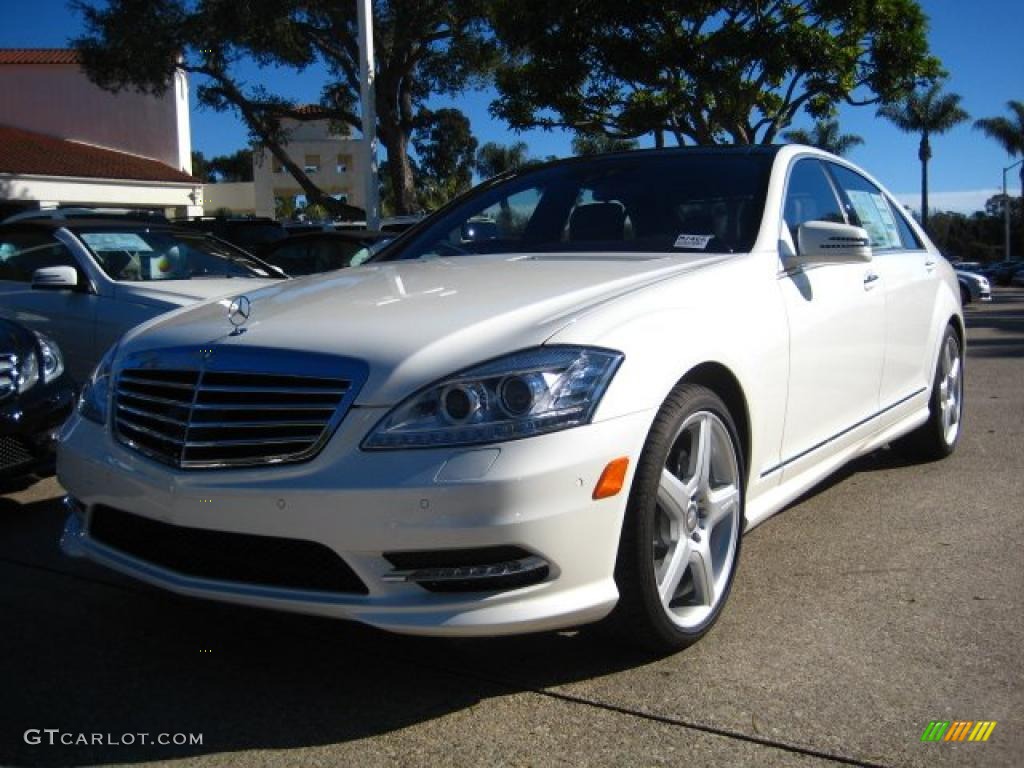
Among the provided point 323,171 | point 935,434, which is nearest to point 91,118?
point 323,171

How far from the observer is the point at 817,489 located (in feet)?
17.0

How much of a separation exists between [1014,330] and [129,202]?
22.3 meters

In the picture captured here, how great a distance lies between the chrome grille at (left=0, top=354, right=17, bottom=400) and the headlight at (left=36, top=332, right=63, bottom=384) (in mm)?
Result: 155

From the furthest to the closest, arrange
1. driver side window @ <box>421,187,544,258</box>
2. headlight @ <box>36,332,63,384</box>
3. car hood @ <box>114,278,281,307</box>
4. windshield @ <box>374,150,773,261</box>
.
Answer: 1. car hood @ <box>114,278,281,307</box>
2. headlight @ <box>36,332,63,384</box>
3. driver side window @ <box>421,187,544,258</box>
4. windshield @ <box>374,150,773,261</box>

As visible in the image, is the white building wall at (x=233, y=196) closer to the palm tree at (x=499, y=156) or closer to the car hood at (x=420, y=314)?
the palm tree at (x=499, y=156)

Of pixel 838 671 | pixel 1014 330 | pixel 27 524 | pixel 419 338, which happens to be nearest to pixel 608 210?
pixel 419 338

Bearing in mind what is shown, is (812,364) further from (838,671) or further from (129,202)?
(129,202)

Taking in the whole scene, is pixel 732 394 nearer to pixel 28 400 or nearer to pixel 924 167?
pixel 28 400

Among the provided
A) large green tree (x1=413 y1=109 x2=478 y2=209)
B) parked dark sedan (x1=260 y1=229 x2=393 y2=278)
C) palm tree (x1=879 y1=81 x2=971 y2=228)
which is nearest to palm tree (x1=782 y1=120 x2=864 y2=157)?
palm tree (x1=879 y1=81 x2=971 y2=228)

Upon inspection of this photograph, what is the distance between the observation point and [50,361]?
16.9ft

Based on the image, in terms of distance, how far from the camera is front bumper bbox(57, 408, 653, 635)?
2576 millimetres

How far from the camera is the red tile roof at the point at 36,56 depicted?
109 ft

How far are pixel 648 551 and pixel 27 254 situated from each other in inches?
250

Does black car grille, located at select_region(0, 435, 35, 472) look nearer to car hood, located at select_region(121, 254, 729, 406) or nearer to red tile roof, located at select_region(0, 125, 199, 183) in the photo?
car hood, located at select_region(121, 254, 729, 406)
